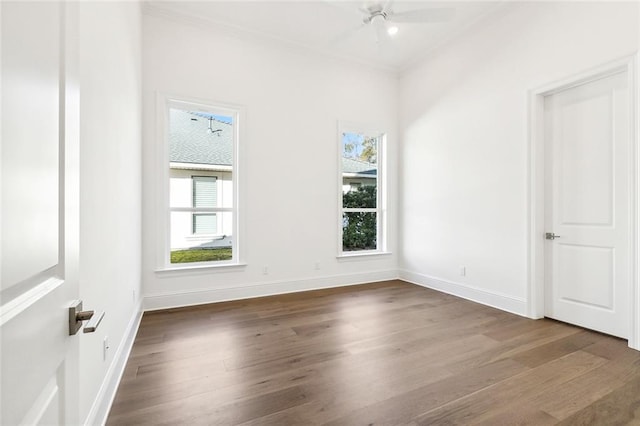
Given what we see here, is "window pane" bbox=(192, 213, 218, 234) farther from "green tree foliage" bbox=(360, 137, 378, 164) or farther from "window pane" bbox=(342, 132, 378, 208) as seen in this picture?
"green tree foliage" bbox=(360, 137, 378, 164)

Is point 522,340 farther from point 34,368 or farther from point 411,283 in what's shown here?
point 34,368

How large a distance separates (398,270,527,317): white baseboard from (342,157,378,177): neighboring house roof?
174cm

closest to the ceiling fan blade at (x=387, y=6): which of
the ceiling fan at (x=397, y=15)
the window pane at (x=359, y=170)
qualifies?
the ceiling fan at (x=397, y=15)

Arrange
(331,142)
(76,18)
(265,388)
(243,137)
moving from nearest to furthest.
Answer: (76,18) < (265,388) < (243,137) < (331,142)

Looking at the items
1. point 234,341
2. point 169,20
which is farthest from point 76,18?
point 169,20

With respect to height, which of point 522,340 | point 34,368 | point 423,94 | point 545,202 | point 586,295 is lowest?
point 522,340

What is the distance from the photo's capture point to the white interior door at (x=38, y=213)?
18.9 inches

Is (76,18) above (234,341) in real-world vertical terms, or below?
above

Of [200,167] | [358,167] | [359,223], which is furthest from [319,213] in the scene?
[200,167]

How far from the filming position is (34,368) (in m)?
0.56

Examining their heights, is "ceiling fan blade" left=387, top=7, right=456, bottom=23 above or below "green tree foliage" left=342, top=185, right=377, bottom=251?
above

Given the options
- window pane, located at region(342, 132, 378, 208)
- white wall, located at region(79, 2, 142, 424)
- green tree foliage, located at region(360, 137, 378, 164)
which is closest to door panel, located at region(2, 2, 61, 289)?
white wall, located at region(79, 2, 142, 424)

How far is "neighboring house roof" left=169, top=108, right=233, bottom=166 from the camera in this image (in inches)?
146

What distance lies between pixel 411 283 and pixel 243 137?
130 inches
